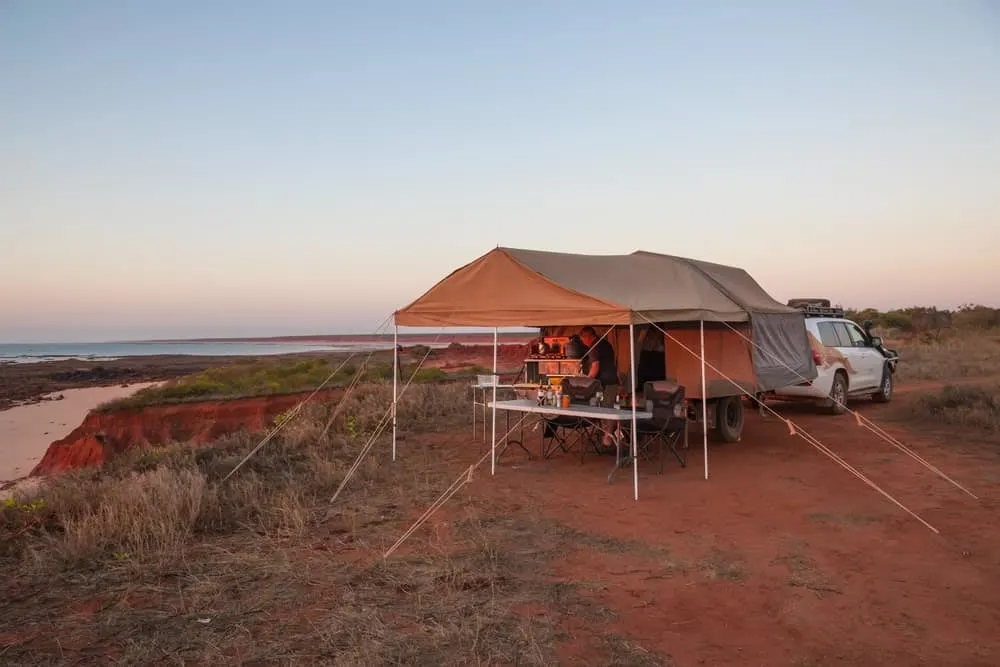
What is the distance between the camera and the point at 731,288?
1030cm

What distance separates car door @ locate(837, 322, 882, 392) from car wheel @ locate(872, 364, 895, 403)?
0.30 metres

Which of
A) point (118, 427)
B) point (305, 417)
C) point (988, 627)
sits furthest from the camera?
point (118, 427)

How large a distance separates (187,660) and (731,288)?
27.6ft

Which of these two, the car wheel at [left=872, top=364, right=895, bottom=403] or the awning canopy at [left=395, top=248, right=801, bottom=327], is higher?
the awning canopy at [left=395, top=248, right=801, bottom=327]

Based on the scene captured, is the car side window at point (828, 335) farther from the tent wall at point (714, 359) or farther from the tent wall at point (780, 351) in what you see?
the tent wall at point (714, 359)

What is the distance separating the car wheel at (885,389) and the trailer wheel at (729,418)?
522cm

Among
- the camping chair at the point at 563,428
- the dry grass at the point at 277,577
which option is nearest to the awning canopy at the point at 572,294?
the camping chair at the point at 563,428

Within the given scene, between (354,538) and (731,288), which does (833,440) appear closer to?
(731,288)

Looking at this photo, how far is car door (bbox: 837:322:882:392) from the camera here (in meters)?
13.5

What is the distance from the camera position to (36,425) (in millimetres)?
23453

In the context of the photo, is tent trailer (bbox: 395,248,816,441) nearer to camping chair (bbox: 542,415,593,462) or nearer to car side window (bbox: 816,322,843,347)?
camping chair (bbox: 542,415,593,462)

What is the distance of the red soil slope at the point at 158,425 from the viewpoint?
56.6 ft

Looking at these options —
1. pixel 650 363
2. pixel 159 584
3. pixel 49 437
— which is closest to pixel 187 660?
pixel 159 584

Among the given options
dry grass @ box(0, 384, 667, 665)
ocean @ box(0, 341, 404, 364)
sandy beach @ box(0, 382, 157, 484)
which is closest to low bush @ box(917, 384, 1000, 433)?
dry grass @ box(0, 384, 667, 665)
